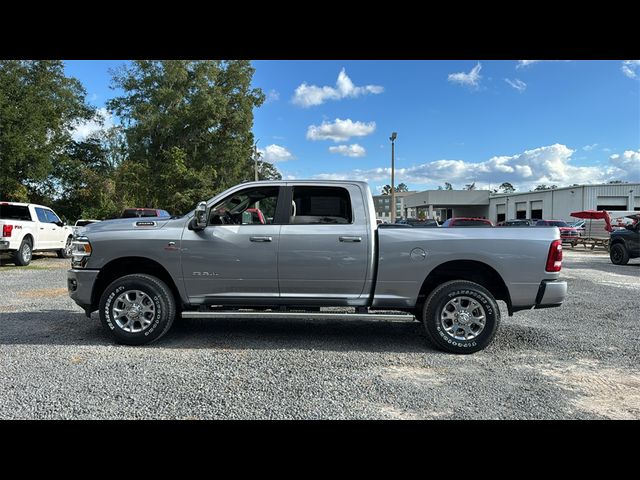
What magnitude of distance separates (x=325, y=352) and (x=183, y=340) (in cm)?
182

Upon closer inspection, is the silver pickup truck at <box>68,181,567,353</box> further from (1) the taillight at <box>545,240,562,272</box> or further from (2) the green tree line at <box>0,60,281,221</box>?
(2) the green tree line at <box>0,60,281,221</box>

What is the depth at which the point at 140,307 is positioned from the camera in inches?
208

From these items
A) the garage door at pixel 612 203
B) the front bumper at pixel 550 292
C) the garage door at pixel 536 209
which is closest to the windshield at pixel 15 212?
the front bumper at pixel 550 292

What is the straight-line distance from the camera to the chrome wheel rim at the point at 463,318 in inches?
200

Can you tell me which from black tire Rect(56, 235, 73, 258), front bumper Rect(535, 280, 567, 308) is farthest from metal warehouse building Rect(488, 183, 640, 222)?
front bumper Rect(535, 280, 567, 308)

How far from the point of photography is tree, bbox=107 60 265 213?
31844 millimetres

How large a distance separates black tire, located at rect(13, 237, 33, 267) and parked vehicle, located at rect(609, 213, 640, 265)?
19739 millimetres

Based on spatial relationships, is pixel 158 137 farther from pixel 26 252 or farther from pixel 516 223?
pixel 516 223

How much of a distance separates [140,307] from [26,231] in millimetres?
10868

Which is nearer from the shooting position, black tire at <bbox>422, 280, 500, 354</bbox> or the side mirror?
black tire at <bbox>422, 280, 500, 354</bbox>

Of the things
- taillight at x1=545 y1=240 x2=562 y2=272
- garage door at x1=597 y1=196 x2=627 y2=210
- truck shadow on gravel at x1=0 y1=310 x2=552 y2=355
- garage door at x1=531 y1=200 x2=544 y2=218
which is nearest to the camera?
taillight at x1=545 y1=240 x2=562 y2=272

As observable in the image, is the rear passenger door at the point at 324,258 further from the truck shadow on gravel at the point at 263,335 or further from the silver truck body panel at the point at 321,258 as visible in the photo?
the truck shadow on gravel at the point at 263,335

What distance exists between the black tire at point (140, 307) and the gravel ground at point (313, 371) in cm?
16

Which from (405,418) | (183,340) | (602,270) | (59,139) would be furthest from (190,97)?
(405,418)
